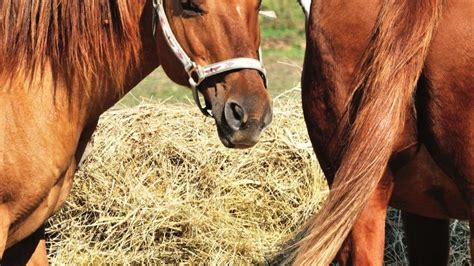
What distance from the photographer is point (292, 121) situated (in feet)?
17.6

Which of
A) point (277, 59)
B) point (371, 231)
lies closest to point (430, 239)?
point (371, 231)

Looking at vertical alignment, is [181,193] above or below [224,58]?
below

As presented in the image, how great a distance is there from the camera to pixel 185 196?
16.7 feet

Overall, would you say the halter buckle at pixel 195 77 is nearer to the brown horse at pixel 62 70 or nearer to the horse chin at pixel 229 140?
the brown horse at pixel 62 70

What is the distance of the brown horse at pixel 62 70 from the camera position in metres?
3.12

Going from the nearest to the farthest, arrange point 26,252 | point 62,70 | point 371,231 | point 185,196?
point 371,231 → point 62,70 → point 26,252 → point 185,196

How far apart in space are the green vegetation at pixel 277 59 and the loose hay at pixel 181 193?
1469 millimetres

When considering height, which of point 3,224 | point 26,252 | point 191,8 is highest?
point 191,8

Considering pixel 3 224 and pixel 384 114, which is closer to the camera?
pixel 384 114

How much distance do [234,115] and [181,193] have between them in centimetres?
223

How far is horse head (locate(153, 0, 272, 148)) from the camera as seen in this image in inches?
117

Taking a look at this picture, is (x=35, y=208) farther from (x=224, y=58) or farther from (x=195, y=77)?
(x=224, y=58)

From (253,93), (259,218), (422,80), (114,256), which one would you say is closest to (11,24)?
(253,93)

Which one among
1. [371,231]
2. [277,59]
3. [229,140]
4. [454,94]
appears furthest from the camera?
[277,59]
